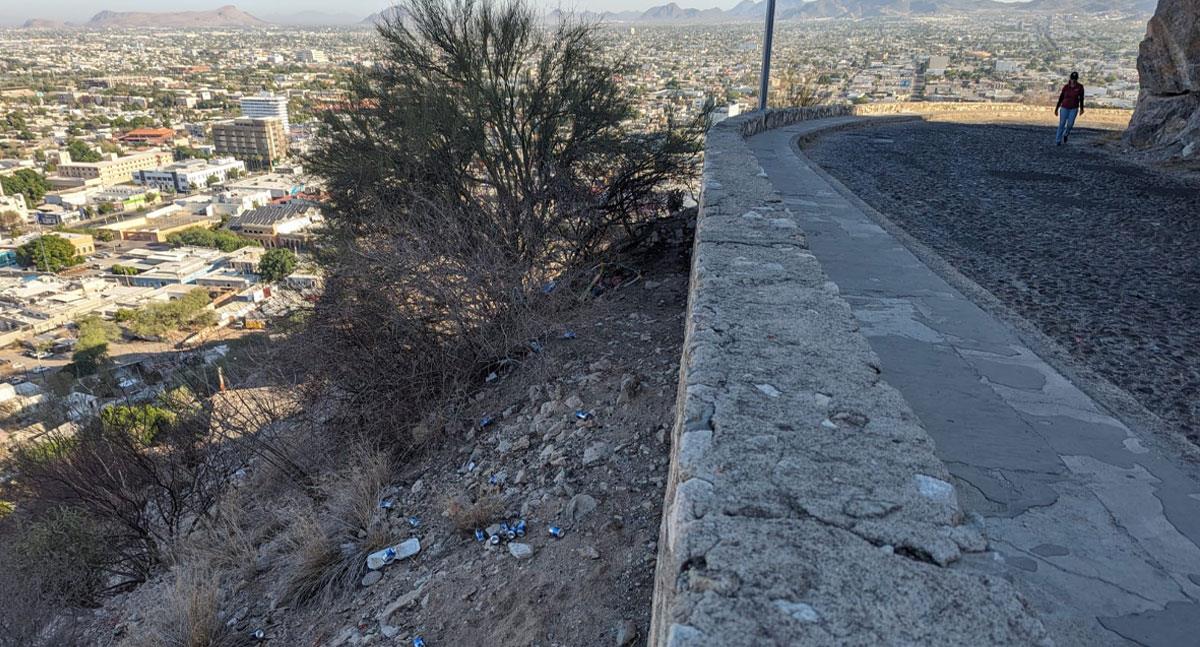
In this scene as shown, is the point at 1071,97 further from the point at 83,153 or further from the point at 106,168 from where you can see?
the point at 83,153

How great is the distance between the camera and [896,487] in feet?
5.29

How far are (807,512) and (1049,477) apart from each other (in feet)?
4.33

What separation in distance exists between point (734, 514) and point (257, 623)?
2941mm

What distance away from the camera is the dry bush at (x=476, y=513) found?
326cm

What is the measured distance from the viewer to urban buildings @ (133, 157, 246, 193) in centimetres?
3991

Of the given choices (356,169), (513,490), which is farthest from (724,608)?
(356,169)

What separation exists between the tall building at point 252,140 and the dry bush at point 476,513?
44.9 metres

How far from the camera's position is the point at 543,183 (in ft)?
24.5

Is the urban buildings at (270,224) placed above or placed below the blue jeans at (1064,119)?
below

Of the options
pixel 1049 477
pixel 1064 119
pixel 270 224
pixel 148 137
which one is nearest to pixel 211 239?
pixel 270 224

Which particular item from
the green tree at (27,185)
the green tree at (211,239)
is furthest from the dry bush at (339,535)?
the green tree at (27,185)

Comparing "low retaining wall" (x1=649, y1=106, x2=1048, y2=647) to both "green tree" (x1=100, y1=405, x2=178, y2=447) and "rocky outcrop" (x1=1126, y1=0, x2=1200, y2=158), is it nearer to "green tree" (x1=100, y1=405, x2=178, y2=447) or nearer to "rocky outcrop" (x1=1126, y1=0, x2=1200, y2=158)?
"green tree" (x1=100, y1=405, x2=178, y2=447)

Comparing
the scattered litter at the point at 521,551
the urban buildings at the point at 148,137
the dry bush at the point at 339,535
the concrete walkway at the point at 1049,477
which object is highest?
the concrete walkway at the point at 1049,477

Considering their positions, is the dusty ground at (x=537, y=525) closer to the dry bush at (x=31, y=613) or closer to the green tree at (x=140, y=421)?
the dry bush at (x=31, y=613)
